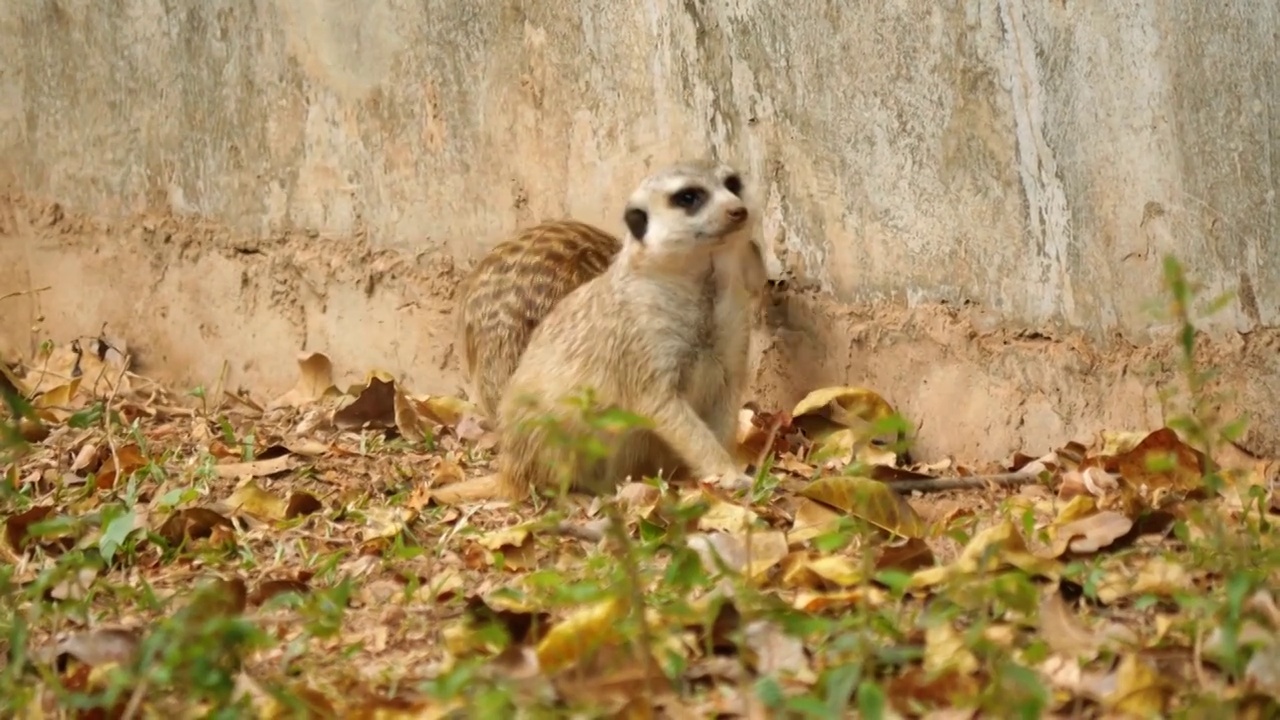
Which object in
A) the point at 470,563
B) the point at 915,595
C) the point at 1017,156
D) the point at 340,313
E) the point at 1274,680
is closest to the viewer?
the point at 1274,680

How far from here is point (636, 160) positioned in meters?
4.34

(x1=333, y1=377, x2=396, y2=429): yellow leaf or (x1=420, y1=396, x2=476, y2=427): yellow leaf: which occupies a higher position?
(x1=333, y1=377, x2=396, y2=429): yellow leaf

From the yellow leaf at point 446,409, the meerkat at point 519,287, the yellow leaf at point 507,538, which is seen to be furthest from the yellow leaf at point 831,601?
the yellow leaf at point 446,409

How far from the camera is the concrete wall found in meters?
3.45

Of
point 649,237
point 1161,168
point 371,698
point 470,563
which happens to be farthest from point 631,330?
point 371,698

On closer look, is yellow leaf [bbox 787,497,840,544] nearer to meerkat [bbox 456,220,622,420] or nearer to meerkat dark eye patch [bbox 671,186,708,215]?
meerkat dark eye patch [bbox 671,186,708,215]

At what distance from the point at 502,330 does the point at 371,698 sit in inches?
79.9

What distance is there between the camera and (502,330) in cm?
425

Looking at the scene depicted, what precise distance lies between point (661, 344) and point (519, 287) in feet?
1.77

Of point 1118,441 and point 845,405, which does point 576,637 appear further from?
point 845,405

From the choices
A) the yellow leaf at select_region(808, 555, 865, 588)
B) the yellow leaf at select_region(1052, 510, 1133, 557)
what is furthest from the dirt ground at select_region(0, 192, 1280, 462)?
the yellow leaf at select_region(808, 555, 865, 588)

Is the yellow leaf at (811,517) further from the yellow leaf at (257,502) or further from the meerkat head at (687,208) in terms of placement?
the yellow leaf at (257,502)

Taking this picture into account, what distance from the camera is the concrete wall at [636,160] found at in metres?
3.45

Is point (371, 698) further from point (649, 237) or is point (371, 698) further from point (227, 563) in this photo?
point (649, 237)
